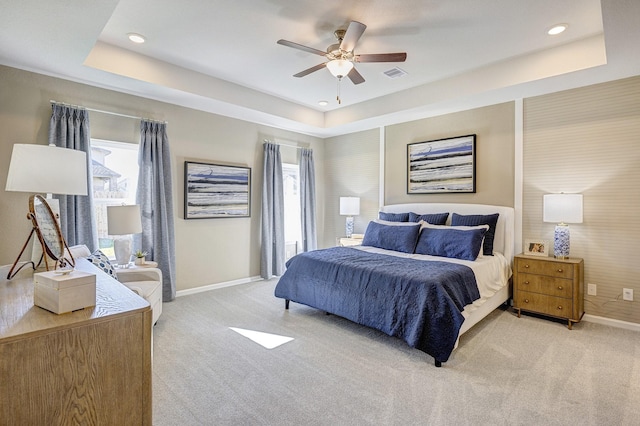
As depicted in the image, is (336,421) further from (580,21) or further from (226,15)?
(580,21)

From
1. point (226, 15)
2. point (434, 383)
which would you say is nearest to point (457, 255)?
point (434, 383)

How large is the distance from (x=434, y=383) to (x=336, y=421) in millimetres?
818

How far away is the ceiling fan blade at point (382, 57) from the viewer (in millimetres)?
2738

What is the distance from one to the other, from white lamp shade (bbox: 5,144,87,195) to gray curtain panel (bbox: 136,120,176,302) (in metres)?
2.31

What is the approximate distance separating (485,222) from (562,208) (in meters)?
0.77

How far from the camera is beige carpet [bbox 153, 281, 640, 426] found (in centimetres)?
199

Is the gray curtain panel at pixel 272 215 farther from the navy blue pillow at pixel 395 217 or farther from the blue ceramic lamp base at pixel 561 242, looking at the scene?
the blue ceramic lamp base at pixel 561 242

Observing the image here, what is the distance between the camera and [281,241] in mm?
5441

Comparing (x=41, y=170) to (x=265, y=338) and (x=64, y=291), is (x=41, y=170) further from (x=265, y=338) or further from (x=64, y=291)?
(x=265, y=338)

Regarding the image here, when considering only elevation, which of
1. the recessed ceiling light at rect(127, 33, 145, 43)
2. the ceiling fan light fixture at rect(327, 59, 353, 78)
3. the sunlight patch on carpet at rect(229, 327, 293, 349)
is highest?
the recessed ceiling light at rect(127, 33, 145, 43)

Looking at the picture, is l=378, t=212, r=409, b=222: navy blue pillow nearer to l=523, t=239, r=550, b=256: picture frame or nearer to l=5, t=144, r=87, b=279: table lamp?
l=523, t=239, r=550, b=256: picture frame

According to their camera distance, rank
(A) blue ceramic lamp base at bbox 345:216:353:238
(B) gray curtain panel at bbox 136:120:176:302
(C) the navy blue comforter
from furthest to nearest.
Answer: (A) blue ceramic lamp base at bbox 345:216:353:238 → (B) gray curtain panel at bbox 136:120:176:302 → (C) the navy blue comforter

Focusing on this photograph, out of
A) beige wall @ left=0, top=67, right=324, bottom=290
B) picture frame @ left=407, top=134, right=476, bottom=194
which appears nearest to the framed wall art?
picture frame @ left=407, top=134, right=476, bottom=194

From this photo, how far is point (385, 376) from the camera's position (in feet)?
7.92
